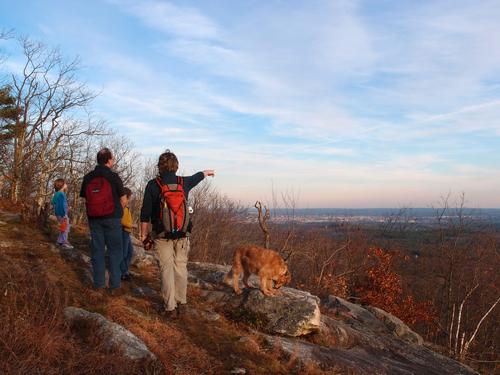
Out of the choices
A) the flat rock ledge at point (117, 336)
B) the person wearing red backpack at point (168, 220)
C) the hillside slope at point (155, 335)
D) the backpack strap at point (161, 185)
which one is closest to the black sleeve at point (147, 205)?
the person wearing red backpack at point (168, 220)

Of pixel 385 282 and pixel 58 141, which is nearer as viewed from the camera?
pixel 385 282

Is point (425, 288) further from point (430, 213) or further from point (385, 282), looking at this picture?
point (430, 213)

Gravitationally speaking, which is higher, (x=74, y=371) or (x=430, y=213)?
(x=430, y=213)

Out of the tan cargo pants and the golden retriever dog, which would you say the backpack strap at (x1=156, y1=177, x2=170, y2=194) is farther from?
the golden retriever dog

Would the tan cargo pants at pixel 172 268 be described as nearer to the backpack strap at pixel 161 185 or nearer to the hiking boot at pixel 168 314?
the hiking boot at pixel 168 314

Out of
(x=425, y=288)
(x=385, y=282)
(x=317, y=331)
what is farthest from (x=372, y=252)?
(x=317, y=331)

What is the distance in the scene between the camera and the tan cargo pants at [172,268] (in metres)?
5.56

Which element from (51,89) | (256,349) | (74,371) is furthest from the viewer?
(51,89)

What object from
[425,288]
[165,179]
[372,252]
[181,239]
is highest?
[165,179]

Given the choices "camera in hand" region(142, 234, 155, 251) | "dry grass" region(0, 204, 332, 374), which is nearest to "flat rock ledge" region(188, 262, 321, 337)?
"dry grass" region(0, 204, 332, 374)

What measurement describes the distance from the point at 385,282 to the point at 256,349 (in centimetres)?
1751

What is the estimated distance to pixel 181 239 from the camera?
5.66 meters

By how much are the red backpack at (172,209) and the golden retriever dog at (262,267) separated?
209 cm

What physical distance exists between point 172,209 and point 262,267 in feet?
7.75
